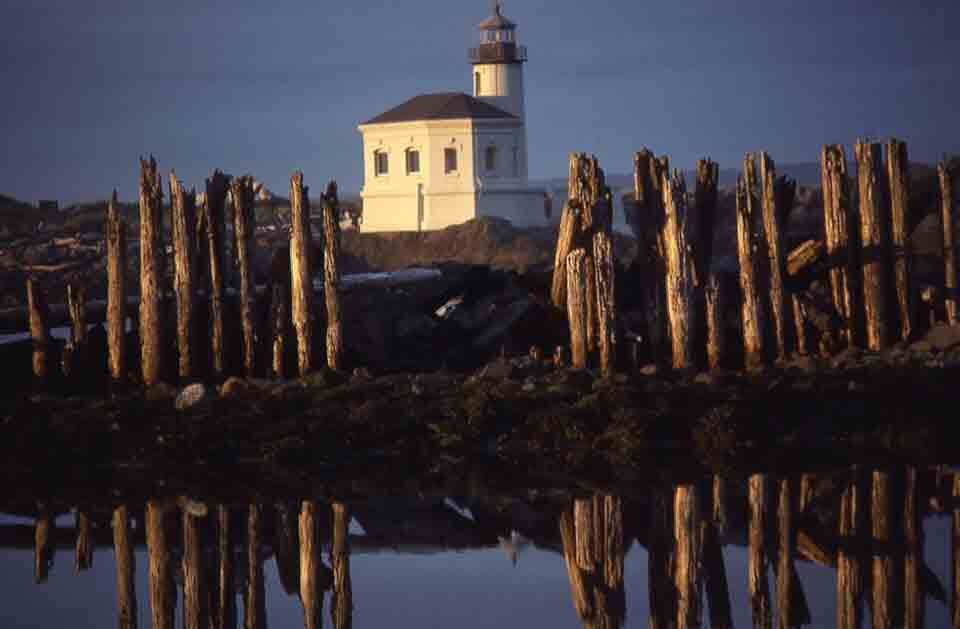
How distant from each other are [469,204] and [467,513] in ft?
176

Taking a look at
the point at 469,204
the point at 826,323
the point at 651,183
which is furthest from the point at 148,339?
the point at 469,204

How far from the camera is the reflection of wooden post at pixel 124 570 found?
14414mm

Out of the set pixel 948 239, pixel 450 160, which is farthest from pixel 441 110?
pixel 948 239

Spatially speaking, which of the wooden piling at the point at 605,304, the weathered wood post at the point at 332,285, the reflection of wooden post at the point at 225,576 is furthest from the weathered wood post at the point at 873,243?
the reflection of wooden post at the point at 225,576

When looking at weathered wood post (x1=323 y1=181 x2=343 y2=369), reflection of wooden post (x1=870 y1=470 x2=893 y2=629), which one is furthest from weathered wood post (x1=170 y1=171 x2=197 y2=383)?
reflection of wooden post (x1=870 y1=470 x2=893 y2=629)

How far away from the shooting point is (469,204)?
70.7 m

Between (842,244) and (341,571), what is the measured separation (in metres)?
8.75

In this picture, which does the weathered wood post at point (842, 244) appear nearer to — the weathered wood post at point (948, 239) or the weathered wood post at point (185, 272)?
the weathered wood post at point (948, 239)

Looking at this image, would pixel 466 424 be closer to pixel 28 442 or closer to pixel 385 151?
pixel 28 442

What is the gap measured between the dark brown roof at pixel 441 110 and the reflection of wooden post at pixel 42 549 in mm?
53380

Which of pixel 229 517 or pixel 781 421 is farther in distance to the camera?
pixel 781 421

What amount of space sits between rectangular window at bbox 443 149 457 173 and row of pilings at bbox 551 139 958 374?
158 ft

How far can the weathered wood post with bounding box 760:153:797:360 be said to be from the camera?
2180cm

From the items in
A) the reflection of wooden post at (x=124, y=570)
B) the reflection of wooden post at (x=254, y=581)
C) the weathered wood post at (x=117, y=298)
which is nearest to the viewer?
the reflection of wooden post at (x=254, y=581)
